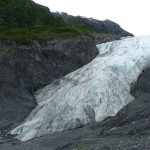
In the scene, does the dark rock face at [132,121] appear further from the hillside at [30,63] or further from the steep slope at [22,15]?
the steep slope at [22,15]

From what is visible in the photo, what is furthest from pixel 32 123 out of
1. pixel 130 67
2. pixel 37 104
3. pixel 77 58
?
pixel 77 58

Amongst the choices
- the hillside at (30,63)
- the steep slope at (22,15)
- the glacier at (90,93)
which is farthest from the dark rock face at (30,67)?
the steep slope at (22,15)

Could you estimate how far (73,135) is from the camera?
106ft

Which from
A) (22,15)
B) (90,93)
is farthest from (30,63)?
(22,15)

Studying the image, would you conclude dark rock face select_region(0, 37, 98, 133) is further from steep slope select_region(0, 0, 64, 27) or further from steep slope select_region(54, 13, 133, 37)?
steep slope select_region(54, 13, 133, 37)

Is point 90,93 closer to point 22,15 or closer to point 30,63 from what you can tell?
point 30,63

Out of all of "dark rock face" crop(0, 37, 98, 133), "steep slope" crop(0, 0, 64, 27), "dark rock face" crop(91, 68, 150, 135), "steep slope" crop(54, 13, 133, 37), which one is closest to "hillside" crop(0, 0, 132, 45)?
"steep slope" crop(0, 0, 64, 27)

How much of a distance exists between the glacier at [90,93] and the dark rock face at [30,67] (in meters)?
1.63

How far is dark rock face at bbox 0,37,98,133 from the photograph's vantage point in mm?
45103

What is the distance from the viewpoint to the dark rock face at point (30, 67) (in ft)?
148

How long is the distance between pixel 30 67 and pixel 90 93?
12.7m

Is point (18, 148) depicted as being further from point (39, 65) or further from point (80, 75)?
point (39, 65)

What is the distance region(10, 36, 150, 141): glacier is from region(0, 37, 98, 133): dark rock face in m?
1.63

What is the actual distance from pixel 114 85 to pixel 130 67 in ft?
14.4
